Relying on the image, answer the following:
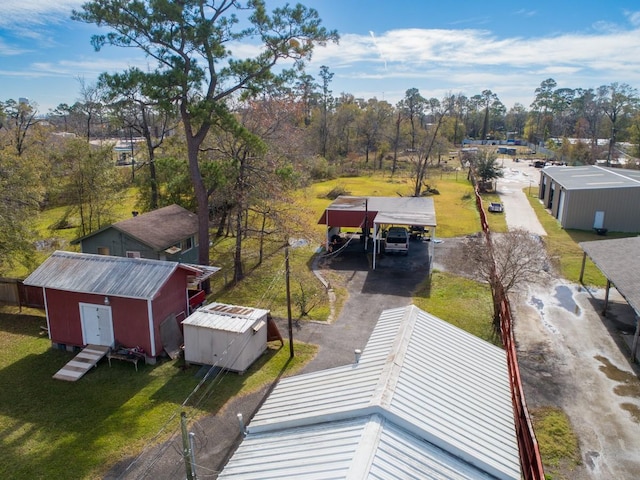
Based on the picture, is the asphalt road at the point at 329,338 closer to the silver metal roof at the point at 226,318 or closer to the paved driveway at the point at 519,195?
the silver metal roof at the point at 226,318

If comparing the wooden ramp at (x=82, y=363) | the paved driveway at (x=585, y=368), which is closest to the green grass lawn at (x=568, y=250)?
the paved driveway at (x=585, y=368)

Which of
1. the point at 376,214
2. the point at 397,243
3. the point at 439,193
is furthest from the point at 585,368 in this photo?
the point at 439,193

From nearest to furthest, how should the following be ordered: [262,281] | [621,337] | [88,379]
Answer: [88,379] < [621,337] < [262,281]

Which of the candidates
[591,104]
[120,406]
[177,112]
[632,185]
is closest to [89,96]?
[177,112]

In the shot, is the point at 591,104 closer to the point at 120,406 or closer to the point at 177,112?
the point at 177,112

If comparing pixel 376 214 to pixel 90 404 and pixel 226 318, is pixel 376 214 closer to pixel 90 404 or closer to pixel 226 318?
pixel 226 318

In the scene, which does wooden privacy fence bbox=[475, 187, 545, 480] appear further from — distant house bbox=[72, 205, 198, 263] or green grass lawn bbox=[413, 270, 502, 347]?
distant house bbox=[72, 205, 198, 263]

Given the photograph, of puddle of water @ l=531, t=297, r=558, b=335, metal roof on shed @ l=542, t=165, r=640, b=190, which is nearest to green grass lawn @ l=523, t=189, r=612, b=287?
metal roof on shed @ l=542, t=165, r=640, b=190
